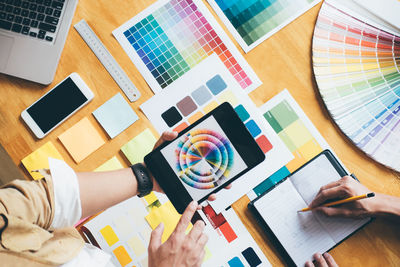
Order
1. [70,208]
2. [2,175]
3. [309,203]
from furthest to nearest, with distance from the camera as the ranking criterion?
[2,175], [309,203], [70,208]

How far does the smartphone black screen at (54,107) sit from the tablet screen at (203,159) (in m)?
0.30

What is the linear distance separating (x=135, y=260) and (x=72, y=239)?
7.2 inches

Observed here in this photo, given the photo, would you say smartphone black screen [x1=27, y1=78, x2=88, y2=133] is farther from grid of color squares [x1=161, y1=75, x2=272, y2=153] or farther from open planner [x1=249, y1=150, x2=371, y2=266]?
open planner [x1=249, y1=150, x2=371, y2=266]

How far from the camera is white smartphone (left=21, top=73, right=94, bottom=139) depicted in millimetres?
860

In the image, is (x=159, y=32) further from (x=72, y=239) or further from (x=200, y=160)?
(x=72, y=239)

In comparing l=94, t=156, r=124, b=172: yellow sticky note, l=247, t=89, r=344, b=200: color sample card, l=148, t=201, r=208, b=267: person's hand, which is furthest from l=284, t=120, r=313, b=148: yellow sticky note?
l=94, t=156, r=124, b=172: yellow sticky note

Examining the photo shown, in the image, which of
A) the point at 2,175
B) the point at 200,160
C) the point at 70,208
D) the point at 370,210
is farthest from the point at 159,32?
the point at 2,175

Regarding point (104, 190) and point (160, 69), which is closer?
point (104, 190)

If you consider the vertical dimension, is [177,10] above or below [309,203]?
above

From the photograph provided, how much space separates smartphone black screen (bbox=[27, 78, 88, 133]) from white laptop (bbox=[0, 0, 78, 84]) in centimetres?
5

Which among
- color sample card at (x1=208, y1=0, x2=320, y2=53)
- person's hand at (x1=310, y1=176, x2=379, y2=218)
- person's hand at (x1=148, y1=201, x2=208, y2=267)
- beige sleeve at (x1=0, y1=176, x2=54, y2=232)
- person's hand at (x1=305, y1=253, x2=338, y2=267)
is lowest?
person's hand at (x1=305, y1=253, x2=338, y2=267)

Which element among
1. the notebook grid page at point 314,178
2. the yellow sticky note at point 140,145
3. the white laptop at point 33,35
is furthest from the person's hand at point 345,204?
the white laptop at point 33,35

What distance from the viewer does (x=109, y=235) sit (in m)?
0.86

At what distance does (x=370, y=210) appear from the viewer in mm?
811
